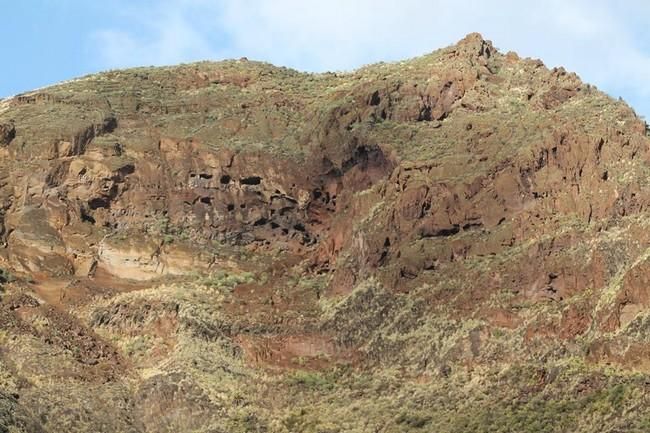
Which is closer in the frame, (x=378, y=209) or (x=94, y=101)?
(x=378, y=209)

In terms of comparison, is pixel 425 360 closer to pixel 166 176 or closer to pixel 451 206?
pixel 451 206

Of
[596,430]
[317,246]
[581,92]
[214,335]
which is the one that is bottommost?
[596,430]

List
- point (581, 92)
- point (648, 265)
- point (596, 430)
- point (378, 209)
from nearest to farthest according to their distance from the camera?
point (596, 430) → point (648, 265) → point (378, 209) → point (581, 92)

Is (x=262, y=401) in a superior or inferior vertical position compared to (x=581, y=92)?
inferior

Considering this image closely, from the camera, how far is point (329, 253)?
76.8 metres

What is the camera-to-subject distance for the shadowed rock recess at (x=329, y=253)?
62719 mm

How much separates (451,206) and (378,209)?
4119mm

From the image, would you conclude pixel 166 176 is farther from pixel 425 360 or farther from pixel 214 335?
pixel 425 360

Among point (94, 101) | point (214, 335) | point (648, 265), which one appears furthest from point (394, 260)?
point (94, 101)

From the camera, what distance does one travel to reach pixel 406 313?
69.2m

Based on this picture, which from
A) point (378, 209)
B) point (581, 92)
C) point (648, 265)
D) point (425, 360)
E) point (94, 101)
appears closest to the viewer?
point (648, 265)

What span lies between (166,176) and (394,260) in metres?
15.1

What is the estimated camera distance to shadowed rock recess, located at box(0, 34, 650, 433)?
6272 cm

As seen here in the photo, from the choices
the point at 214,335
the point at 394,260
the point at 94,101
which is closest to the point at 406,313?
the point at 394,260
